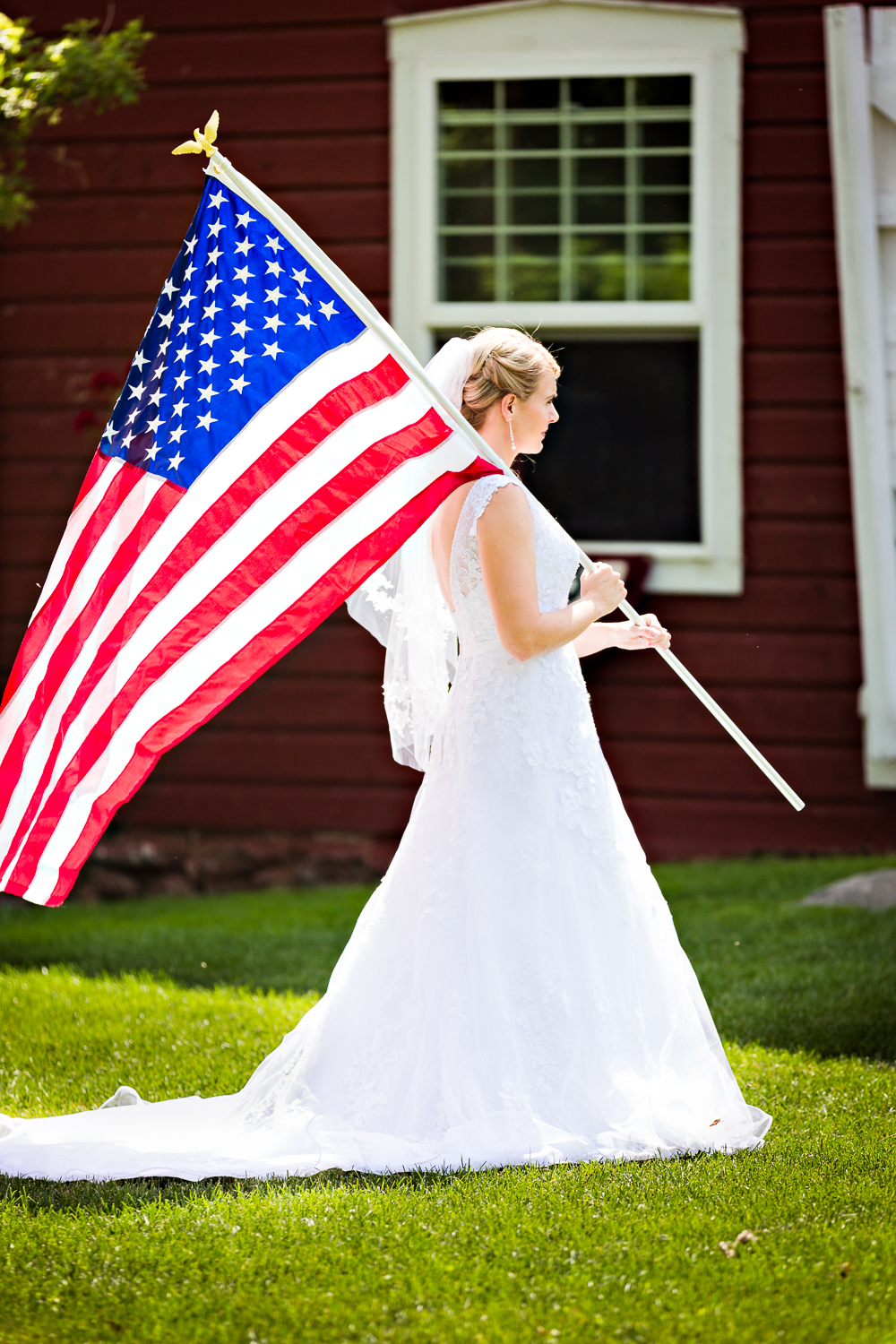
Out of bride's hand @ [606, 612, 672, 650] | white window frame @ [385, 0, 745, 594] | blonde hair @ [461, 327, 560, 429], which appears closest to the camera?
blonde hair @ [461, 327, 560, 429]

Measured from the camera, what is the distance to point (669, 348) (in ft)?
22.5

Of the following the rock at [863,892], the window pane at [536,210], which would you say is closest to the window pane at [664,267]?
the window pane at [536,210]

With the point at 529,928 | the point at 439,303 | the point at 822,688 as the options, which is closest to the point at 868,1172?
the point at 529,928

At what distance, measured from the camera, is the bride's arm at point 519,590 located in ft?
11.2

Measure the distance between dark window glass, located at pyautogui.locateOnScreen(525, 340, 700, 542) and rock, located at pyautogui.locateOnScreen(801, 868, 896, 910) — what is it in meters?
1.89

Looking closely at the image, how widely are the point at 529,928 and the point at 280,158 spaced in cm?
496

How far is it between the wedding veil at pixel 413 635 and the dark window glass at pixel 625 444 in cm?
325

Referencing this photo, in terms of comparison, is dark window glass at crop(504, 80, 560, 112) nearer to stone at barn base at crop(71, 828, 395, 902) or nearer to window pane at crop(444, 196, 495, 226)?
window pane at crop(444, 196, 495, 226)

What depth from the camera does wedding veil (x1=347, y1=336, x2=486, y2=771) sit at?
150 inches

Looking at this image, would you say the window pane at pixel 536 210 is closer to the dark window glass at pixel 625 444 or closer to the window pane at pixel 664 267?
the window pane at pixel 664 267

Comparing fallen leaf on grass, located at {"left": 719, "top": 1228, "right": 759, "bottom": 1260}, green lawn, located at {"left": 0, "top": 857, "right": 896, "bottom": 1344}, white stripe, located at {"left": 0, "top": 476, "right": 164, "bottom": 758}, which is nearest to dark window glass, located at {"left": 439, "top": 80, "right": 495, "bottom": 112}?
white stripe, located at {"left": 0, "top": 476, "right": 164, "bottom": 758}

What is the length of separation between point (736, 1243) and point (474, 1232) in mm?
539

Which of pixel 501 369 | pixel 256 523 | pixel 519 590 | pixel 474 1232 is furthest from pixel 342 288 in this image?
pixel 474 1232

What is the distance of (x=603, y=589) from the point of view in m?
3.52
